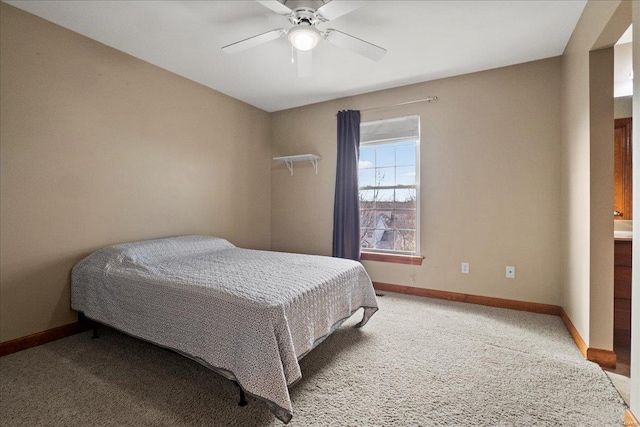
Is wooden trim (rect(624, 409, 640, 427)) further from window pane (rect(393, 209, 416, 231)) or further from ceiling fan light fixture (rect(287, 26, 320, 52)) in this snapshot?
ceiling fan light fixture (rect(287, 26, 320, 52))

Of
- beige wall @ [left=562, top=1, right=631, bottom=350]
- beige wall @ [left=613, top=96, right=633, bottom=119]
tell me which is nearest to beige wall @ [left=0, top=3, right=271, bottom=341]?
beige wall @ [left=562, top=1, right=631, bottom=350]

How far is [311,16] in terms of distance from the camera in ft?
6.43

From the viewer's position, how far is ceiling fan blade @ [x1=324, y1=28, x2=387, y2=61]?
208cm

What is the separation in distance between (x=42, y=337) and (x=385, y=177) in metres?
3.60

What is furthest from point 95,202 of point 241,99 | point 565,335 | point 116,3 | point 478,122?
point 565,335

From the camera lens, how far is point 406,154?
3619 millimetres

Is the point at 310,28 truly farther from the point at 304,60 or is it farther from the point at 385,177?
the point at 385,177

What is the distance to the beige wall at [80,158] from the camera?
215 cm

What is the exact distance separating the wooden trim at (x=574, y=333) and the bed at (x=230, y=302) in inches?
58.1

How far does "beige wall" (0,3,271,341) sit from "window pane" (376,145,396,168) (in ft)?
6.70

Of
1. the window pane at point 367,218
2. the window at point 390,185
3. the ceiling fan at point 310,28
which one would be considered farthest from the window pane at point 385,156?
the ceiling fan at point 310,28

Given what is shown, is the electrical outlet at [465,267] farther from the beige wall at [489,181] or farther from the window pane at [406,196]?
the window pane at [406,196]

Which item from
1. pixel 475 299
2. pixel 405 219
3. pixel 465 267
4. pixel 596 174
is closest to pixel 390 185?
pixel 405 219

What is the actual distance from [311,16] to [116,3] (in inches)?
54.3
